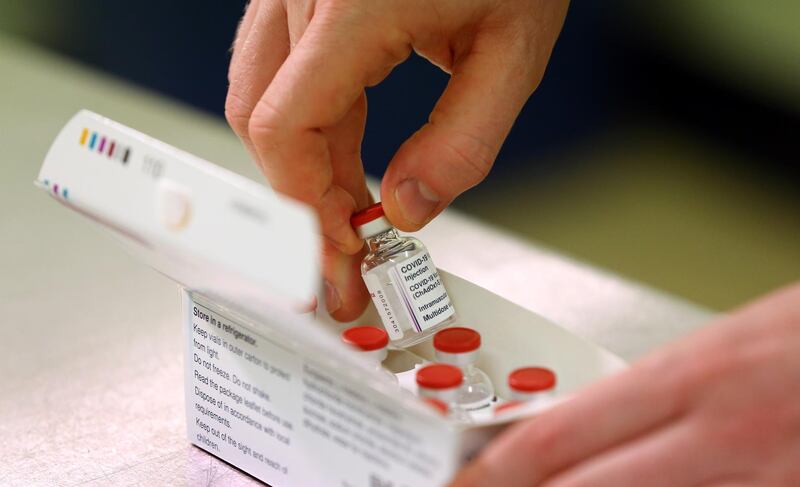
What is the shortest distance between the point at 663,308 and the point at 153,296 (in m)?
0.51

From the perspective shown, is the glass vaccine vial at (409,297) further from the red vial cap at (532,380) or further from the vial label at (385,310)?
the red vial cap at (532,380)

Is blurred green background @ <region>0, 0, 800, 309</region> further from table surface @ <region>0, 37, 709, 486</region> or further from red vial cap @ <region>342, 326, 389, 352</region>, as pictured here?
red vial cap @ <region>342, 326, 389, 352</region>

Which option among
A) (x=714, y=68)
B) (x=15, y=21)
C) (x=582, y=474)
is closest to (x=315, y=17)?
(x=582, y=474)

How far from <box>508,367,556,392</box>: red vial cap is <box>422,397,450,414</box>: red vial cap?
0.04 metres

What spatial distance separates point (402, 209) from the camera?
824mm

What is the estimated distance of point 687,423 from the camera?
0.57 metres

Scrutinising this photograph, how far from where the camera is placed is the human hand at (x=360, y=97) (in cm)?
81

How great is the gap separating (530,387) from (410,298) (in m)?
0.16

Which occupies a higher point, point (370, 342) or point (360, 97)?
point (360, 97)

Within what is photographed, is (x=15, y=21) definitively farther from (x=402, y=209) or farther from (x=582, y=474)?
(x=582, y=474)

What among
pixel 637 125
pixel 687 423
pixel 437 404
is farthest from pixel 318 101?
pixel 637 125

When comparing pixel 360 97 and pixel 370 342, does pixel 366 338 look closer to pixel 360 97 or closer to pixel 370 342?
pixel 370 342

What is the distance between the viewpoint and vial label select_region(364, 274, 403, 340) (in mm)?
801

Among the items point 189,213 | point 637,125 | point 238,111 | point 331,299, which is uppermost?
point 637,125
